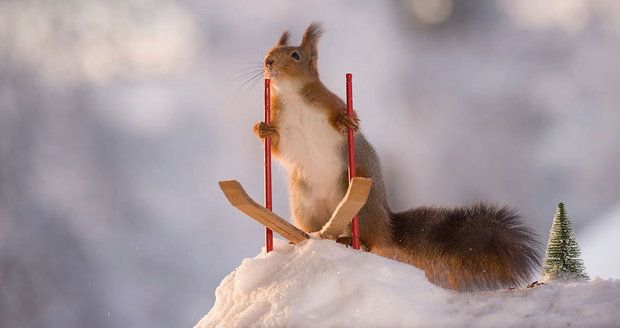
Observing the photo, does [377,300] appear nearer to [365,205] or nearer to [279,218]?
[279,218]

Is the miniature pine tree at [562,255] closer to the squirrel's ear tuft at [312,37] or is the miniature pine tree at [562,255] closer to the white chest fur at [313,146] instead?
the white chest fur at [313,146]

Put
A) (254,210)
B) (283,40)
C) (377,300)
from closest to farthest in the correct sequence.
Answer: (377,300), (254,210), (283,40)

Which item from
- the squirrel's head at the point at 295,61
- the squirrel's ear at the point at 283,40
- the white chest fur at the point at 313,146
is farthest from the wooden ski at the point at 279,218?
the squirrel's ear at the point at 283,40

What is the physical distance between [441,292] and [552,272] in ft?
1.37

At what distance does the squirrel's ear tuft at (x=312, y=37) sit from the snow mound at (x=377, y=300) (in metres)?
0.48

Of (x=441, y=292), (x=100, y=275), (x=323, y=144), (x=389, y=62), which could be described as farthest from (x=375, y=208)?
(x=100, y=275)

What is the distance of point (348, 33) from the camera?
1.94 m

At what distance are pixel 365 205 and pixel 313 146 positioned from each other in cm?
15

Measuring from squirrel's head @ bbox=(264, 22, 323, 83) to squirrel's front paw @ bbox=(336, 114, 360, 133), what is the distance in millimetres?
128

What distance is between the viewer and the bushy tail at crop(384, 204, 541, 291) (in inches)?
49.6

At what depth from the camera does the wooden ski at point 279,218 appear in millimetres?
1117

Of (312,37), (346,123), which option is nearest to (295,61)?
(312,37)

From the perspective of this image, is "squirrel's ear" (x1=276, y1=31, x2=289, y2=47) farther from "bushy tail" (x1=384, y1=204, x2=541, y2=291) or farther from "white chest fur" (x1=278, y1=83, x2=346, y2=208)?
"bushy tail" (x1=384, y1=204, x2=541, y2=291)

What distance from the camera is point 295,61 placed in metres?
1.40
